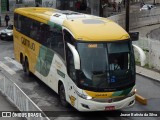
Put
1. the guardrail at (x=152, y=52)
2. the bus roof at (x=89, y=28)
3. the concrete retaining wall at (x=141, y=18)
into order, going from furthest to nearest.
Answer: the concrete retaining wall at (x=141, y=18) → the guardrail at (x=152, y=52) → the bus roof at (x=89, y=28)

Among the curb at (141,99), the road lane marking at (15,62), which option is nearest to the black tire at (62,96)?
the curb at (141,99)

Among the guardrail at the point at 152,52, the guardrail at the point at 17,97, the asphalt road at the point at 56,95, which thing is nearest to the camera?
the guardrail at the point at 17,97

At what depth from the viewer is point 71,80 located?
13430 millimetres

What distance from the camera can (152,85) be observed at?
1859 cm

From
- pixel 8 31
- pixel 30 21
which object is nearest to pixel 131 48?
pixel 30 21

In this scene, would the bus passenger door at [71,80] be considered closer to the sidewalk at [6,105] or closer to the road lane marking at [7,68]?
the sidewalk at [6,105]

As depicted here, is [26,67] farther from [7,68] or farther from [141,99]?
[141,99]

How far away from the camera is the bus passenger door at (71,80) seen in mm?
13180

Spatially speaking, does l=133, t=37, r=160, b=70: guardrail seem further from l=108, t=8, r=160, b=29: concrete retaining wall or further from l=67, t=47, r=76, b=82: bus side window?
l=108, t=8, r=160, b=29: concrete retaining wall

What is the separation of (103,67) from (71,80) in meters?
1.26

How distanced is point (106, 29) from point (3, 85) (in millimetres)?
5161

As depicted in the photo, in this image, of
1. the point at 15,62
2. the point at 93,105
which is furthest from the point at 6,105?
the point at 15,62

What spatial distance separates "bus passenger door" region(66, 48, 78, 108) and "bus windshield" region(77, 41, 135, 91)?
1.49ft

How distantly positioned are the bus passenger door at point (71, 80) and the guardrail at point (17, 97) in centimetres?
166
